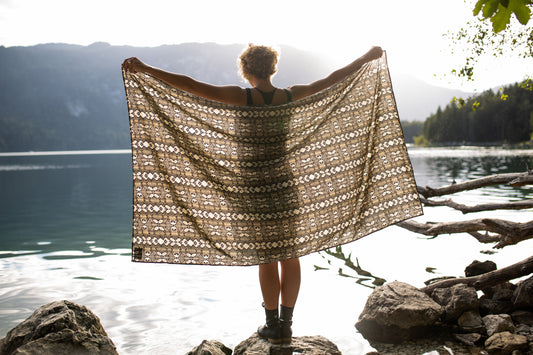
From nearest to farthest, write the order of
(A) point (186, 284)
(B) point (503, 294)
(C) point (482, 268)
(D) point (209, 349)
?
1. (D) point (209, 349)
2. (B) point (503, 294)
3. (C) point (482, 268)
4. (A) point (186, 284)

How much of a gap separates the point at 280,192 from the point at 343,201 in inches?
31.3

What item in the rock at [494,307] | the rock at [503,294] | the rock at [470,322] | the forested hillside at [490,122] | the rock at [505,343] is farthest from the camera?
the forested hillside at [490,122]

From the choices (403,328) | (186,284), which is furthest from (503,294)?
(186,284)

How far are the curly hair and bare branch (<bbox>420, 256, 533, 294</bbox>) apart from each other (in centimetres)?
388

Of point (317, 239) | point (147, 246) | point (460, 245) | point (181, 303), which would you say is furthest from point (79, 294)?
point (460, 245)

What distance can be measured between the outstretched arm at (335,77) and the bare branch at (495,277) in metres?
3.20

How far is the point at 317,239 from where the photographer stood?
4.25 meters

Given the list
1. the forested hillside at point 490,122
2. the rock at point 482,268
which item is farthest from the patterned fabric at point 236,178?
the forested hillside at point 490,122

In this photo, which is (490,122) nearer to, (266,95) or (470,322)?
(470,322)

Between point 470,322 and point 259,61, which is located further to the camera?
point 470,322

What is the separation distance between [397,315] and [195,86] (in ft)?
11.2

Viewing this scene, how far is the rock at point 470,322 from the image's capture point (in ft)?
16.6

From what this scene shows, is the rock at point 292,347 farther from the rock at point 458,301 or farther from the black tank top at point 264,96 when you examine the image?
the black tank top at point 264,96

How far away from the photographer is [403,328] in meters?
5.08
